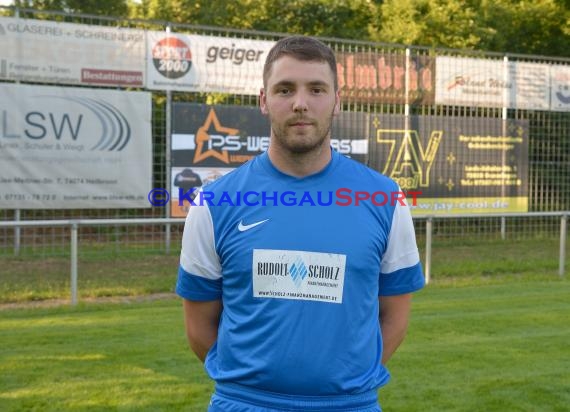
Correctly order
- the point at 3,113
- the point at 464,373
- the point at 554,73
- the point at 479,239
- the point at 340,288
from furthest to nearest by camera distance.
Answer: the point at 554,73
the point at 479,239
the point at 3,113
the point at 464,373
the point at 340,288

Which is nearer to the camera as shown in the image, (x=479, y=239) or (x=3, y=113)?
(x=3, y=113)

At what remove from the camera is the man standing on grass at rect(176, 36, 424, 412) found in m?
2.67

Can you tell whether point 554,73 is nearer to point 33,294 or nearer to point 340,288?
point 33,294

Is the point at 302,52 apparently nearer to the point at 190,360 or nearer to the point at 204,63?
the point at 190,360

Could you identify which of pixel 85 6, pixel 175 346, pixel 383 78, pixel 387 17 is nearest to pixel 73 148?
pixel 383 78

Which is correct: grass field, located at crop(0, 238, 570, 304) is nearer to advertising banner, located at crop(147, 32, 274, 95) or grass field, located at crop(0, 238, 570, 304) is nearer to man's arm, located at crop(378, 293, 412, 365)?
advertising banner, located at crop(147, 32, 274, 95)

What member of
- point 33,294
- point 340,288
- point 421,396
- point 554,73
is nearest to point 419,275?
point 340,288

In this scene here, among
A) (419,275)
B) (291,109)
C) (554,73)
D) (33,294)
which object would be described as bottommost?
(33,294)

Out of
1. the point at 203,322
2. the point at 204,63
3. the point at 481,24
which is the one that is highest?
the point at 481,24

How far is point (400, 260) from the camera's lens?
290cm

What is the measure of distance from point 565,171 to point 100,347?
42.9ft

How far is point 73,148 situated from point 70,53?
1.59m

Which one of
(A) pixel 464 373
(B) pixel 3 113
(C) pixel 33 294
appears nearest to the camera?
(A) pixel 464 373

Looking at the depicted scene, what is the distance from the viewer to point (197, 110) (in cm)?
1441
